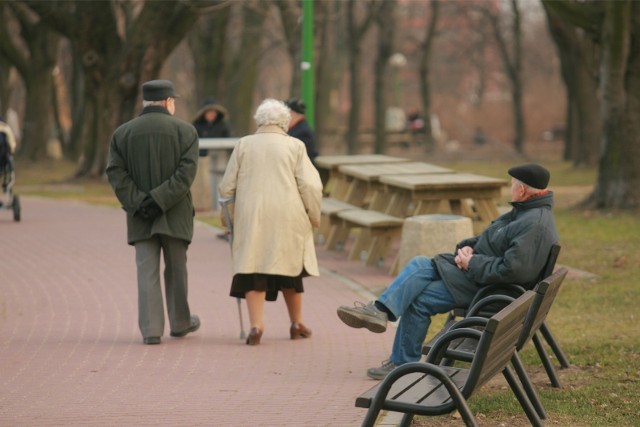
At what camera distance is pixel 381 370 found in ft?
27.3

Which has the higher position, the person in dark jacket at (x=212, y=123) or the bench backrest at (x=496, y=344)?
the bench backrest at (x=496, y=344)

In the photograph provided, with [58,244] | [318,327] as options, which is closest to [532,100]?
[58,244]

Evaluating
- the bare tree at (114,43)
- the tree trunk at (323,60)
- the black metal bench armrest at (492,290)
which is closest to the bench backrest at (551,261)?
the black metal bench armrest at (492,290)

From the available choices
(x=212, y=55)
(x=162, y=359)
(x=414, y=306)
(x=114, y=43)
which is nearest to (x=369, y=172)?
(x=162, y=359)

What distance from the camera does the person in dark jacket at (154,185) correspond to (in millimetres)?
9586

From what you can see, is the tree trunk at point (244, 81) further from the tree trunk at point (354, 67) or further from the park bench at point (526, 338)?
the park bench at point (526, 338)

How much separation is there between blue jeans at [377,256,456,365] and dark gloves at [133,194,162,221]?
2.11 meters

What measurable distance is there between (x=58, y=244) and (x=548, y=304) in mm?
10249

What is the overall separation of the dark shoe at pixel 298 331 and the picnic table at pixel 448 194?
3.85m

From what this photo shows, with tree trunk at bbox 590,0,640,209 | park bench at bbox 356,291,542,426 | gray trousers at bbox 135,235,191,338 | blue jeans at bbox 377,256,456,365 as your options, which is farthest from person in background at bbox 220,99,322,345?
tree trunk at bbox 590,0,640,209

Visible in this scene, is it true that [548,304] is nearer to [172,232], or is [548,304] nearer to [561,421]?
[561,421]

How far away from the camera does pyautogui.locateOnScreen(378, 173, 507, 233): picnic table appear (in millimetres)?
13758

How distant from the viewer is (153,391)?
26.3ft

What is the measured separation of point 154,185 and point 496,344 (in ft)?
14.2
